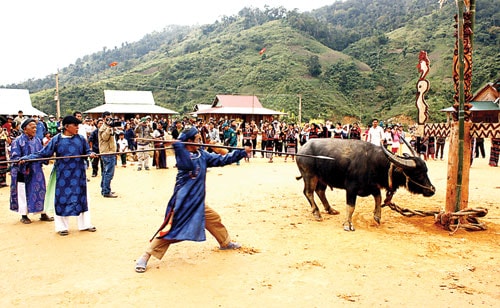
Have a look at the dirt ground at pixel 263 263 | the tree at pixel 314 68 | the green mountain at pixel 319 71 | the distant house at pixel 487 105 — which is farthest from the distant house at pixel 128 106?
the dirt ground at pixel 263 263

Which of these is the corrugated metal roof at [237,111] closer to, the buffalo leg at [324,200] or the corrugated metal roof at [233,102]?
the corrugated metal roof at [233,102]

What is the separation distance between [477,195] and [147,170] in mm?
10278

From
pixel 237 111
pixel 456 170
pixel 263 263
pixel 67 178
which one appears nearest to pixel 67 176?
pixel 67 178

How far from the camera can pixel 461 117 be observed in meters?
6.17

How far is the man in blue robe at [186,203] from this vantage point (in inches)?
177

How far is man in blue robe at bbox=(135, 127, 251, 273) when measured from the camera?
4496 mm

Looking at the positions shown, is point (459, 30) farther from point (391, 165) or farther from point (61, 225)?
point (61, 225)

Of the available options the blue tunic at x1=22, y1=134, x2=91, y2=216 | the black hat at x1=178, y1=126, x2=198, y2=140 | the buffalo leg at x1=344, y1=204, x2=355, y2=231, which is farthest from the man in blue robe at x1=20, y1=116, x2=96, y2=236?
the buffalo leg at x1=344, y1=204, x2=355, y2=231

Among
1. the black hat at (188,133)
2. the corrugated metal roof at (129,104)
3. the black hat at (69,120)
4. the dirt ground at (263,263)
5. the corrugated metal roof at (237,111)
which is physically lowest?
the dirt ground at (263,263)

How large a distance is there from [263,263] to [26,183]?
4611 mm

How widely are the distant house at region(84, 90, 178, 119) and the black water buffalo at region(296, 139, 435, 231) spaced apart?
30538 mm

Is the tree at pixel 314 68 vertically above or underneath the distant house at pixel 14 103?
above

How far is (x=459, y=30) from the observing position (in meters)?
6.16

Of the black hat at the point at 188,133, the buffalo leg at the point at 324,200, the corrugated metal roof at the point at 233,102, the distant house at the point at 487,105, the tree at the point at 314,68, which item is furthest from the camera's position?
the tree at the point at 314,68
